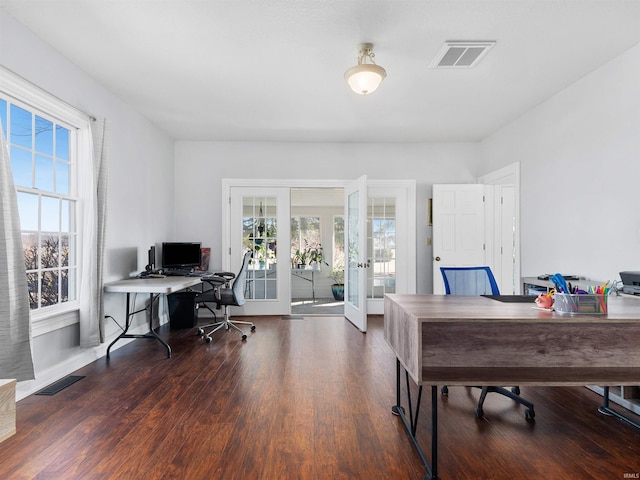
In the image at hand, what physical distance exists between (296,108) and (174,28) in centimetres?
177

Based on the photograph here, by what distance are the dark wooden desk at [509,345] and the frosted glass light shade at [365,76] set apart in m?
1.77

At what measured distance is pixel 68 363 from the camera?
10.4 ft

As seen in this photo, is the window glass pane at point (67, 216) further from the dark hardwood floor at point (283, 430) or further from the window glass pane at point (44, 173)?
the dark hardwood floor at point (283, 430)

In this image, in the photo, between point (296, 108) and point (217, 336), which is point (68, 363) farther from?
point (296, 108)

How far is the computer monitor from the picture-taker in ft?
15.5

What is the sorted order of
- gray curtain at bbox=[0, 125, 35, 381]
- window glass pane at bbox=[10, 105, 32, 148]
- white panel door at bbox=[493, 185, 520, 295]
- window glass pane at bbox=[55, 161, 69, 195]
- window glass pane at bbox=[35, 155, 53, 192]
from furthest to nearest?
white panel door at bbox=[493, 185, 520, 295]
window glass pane at bbox=[55, 161, 69, 195]
window glass pane at bbox=[35, 155, 53, 192]
window glass pane at bbox=[10, 105, 32, 148]
gray curtain at bbox=[0, 125, 35, 381]

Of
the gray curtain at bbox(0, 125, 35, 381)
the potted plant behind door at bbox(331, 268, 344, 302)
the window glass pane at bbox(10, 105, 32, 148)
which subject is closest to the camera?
the gray curtain at bbox(0, 125, 35, 381)

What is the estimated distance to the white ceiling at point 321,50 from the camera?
2.45m

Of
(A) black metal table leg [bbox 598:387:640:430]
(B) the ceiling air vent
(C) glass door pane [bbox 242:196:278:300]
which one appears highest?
(B) the ceiling air vent

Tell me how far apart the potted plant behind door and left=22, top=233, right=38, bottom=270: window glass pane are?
5.27m

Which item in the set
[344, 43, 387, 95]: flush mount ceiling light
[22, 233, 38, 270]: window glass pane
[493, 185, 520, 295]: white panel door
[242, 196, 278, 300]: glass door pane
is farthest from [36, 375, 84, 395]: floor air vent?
[493, 185, 520, 295]: white panel door

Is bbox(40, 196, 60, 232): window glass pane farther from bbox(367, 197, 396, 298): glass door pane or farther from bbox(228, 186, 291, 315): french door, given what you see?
bbox(367, 197, 396, 298): glass door pane

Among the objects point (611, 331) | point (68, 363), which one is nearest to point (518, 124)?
point (611, 331)

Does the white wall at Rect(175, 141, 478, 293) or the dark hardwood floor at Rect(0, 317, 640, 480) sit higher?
the white wall at Rect(175, 141, 478, 293)
